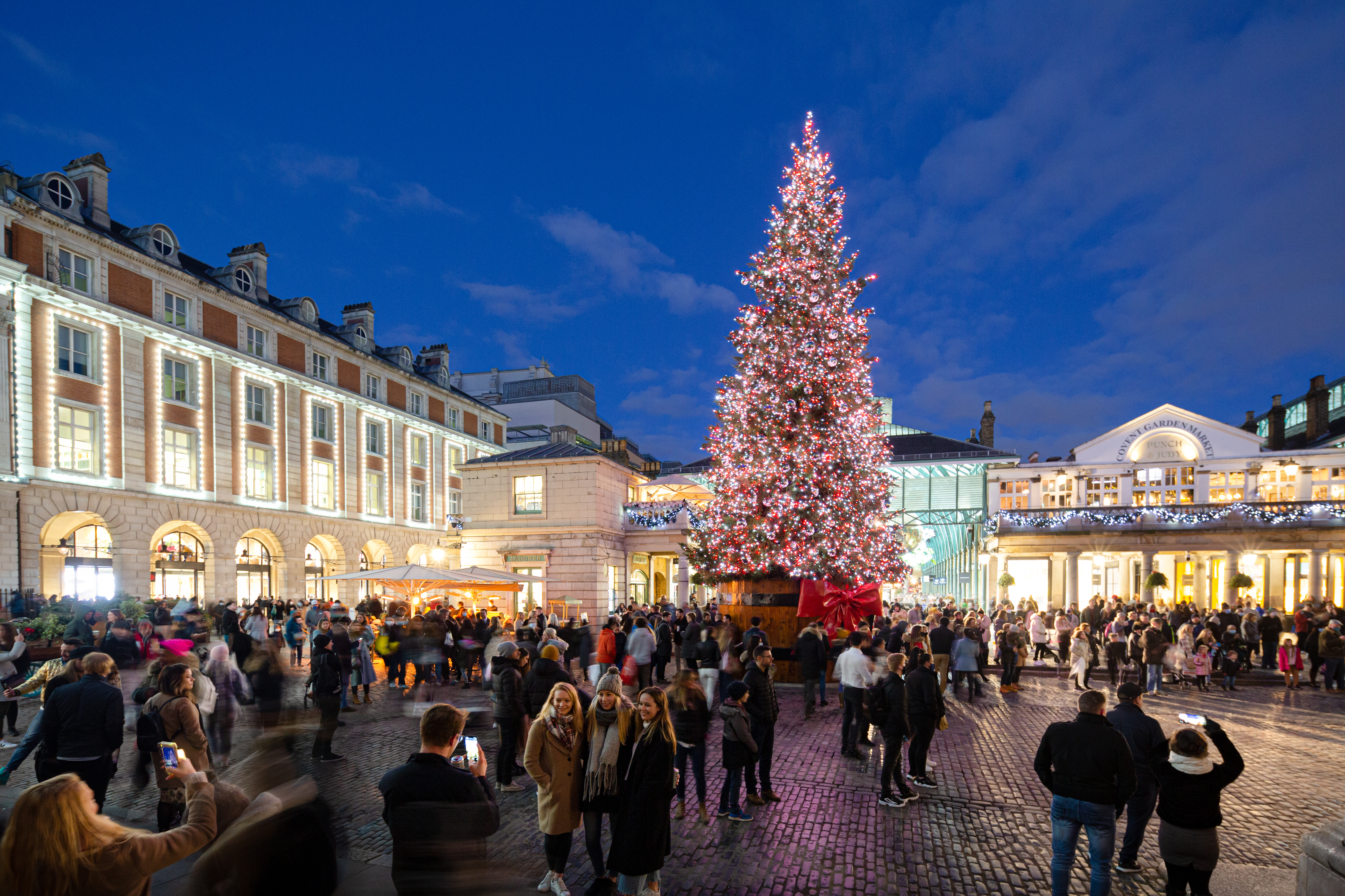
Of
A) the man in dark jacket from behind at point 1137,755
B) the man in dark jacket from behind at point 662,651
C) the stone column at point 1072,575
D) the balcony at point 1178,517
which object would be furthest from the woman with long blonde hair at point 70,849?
the stone column at point 1072,575

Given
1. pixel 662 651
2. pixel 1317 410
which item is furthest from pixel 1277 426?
pixel 662 651

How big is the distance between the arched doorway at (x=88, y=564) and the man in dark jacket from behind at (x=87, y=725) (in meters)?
25.0

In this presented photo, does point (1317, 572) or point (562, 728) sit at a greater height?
point (562, 728)

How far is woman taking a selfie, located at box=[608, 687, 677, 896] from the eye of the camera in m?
4.98

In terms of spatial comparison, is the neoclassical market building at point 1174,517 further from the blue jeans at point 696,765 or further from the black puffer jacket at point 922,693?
the blue jeans at point 696,765

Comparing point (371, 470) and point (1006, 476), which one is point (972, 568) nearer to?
point (1006, 476)

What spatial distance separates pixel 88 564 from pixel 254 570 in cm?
710

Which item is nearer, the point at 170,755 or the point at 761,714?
the point at 170,755

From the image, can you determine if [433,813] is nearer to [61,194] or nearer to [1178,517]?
[61,194]

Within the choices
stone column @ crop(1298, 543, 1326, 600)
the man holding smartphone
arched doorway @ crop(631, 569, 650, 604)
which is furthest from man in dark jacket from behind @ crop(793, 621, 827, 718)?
stone column @ crop(1298, 543, 1326, 600)

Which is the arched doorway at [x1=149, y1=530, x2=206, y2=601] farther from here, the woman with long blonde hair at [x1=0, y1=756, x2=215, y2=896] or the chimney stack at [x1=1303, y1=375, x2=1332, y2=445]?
the chimney stack at [x1=1303, y1=375, x2=1332, y2=445]

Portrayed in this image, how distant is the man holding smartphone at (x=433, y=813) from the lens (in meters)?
3.63

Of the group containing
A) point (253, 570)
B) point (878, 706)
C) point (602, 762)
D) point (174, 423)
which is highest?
point (174, 423)

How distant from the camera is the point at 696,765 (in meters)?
7.50
